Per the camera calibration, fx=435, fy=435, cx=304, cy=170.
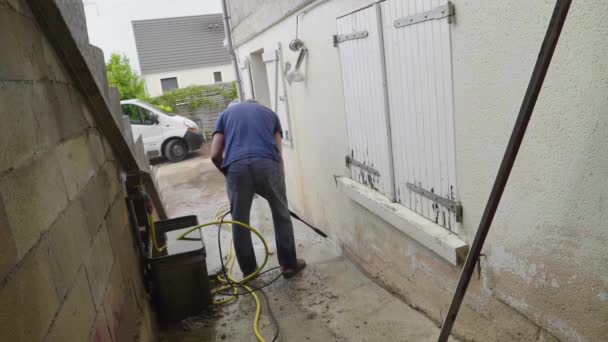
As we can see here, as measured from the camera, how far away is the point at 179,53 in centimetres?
2328

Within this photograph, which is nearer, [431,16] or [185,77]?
[431,16]

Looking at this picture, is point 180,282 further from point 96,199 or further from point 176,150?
point 176,150

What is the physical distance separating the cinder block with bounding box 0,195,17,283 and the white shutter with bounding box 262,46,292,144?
442 centimetres

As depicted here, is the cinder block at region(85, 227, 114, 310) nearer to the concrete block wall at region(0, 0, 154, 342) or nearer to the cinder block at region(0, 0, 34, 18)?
the concrete block wall at region(0, 0, 154, 342)

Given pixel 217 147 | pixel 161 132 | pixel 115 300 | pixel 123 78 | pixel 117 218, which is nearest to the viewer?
pixel 115 300

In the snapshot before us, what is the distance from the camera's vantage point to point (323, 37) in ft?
12.9

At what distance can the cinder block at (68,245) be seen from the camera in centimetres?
153

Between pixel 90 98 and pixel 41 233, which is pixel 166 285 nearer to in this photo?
pixel 90 98

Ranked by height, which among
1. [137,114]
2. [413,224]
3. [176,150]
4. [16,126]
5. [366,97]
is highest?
[16,126]

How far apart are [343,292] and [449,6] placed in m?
2.46

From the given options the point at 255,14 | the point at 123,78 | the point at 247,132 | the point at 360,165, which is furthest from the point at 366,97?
the point at 123,78

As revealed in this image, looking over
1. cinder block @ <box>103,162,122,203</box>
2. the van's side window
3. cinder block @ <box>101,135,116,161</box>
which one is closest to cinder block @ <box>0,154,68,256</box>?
cinder block @ <box>103,162,122,203</box>

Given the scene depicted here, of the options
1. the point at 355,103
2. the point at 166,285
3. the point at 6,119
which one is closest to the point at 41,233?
the point at 6,119

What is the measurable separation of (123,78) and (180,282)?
17054 mm
